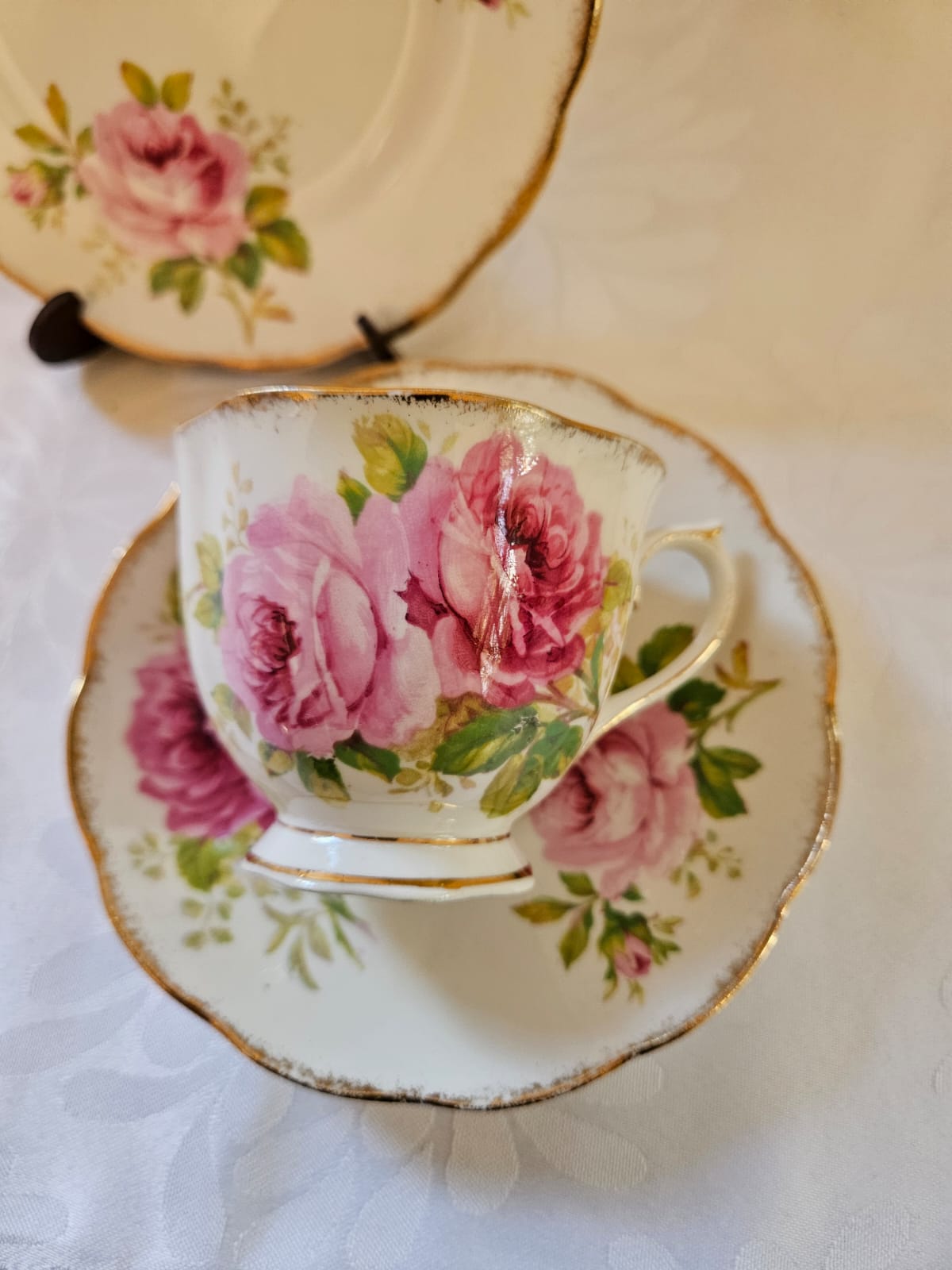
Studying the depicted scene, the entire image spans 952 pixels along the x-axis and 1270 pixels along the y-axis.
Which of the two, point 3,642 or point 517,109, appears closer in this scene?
point 517,109

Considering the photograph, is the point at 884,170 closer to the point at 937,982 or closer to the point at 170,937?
the point at 937,982

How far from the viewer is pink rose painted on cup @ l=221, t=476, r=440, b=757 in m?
0.38

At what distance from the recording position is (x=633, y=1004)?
1.52ft

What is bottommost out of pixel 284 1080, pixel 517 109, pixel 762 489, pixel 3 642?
pixel 284 1080

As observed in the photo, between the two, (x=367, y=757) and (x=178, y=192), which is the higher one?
(x=178, y=192)

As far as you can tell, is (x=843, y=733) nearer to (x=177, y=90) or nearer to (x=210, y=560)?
(x=210, y=560)

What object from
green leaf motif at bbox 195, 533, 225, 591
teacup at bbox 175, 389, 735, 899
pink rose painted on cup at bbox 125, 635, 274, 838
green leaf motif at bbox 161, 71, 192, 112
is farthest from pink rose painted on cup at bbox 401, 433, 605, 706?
green leaf motif at bbox 161, 71, 192, 112

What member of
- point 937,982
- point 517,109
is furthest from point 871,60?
point 937,982

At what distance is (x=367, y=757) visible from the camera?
0.41m

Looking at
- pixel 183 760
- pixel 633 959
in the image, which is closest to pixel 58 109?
pixel 183 760

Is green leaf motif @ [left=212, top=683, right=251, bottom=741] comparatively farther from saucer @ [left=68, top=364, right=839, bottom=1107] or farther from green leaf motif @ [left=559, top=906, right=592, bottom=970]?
green leaf motif @ [left=559, top=906, right=592, bottom=970]

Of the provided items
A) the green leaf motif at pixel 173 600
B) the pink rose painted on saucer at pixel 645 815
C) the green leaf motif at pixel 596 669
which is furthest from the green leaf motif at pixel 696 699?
the green leaf motif at pixel 173 600

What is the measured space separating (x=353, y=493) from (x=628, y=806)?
0.88ft

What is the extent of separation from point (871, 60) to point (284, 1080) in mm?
754
